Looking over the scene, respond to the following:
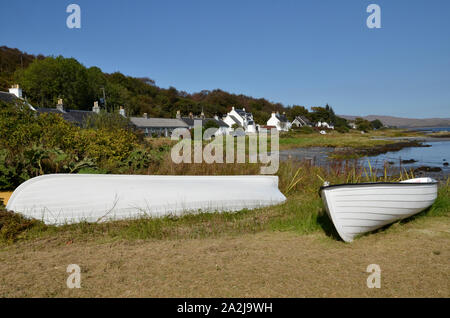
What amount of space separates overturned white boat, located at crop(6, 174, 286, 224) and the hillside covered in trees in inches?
1041

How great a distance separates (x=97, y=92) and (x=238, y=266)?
65.3 m

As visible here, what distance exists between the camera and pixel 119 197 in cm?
623

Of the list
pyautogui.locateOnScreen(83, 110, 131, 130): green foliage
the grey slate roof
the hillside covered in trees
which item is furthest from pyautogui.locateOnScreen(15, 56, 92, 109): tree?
pyautogui.locateOnScreen(83, 110, 131, 130): green foliage

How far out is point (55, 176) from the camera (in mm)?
5992

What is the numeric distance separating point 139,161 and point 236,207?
344cm

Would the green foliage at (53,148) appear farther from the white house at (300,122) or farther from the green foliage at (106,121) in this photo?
the white house at (300,122)

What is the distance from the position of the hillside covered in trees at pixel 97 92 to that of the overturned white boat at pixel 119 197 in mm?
26441

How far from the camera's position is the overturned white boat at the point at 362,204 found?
4586mm
